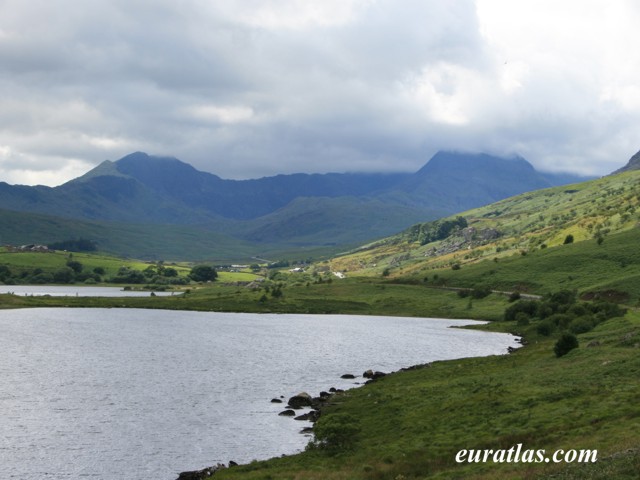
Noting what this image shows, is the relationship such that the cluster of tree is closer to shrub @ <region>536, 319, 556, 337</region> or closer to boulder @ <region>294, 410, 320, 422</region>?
shrub @ <region>536, 319, 556, 337</region>

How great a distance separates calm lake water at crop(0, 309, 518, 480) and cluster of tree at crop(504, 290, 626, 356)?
1096 centimetres

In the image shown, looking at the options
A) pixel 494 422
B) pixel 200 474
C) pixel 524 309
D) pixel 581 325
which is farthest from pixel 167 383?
pixel 524 309

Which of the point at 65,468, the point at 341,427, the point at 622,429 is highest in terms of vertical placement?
the point at 622,429

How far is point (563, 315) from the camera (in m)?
142

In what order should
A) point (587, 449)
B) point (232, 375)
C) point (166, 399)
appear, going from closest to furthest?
1. point (587, 449)
2. point (166, 399)
3. point (232, 375)

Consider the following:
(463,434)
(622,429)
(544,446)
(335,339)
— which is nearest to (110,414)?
(463,434)

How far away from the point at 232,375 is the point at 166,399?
67.7 feet

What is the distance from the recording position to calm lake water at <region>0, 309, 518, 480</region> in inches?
2490

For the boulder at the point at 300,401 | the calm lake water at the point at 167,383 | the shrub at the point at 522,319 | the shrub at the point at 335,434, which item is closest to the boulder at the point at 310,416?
the calm lake water at the point at 167,383

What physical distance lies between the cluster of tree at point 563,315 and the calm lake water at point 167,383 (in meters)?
11.0

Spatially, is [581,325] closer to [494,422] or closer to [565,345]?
[565,345]

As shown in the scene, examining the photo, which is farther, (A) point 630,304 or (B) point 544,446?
(A) point 630,304

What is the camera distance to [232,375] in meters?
108

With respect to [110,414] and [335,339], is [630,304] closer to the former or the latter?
[335,339]
